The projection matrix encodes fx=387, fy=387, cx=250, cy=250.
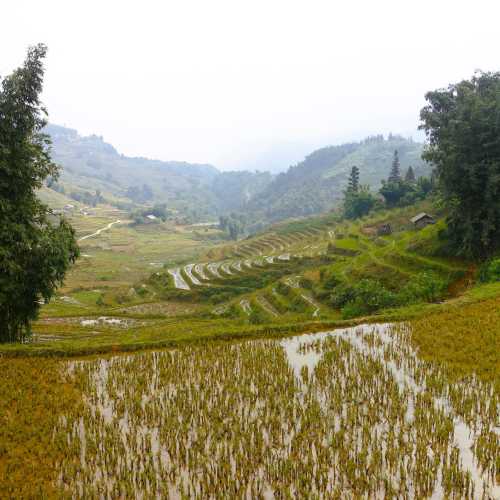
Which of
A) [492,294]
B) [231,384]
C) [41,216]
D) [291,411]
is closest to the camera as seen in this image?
[291,411]

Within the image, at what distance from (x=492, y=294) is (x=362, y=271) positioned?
1215 centimetres

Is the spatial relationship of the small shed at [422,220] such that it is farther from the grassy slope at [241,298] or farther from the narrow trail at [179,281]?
the narrow trail at [179,281]

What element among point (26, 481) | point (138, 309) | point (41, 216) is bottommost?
point (138, 309)

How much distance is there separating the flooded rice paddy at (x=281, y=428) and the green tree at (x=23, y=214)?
15.3 ft

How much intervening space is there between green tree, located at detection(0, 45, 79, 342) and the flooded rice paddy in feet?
15.3

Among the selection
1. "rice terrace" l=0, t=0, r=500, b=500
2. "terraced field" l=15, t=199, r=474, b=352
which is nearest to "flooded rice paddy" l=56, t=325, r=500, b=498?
"rice terrace" l=0, t=0, r=500, b=500

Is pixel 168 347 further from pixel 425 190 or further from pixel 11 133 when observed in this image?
pixel 425 190

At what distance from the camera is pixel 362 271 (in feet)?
98.5

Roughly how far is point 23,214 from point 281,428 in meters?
13.0

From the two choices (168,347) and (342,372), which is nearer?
(342,372)

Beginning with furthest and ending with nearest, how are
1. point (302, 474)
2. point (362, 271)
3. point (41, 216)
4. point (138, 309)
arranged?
point (138, 309) < point (362, 271) < point (41, 216) < point (302, 474)

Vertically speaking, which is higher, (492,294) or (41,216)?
(41,216)

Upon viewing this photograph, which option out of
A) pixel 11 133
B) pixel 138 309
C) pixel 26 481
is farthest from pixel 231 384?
pixel 138 309

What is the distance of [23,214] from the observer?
15336mm
